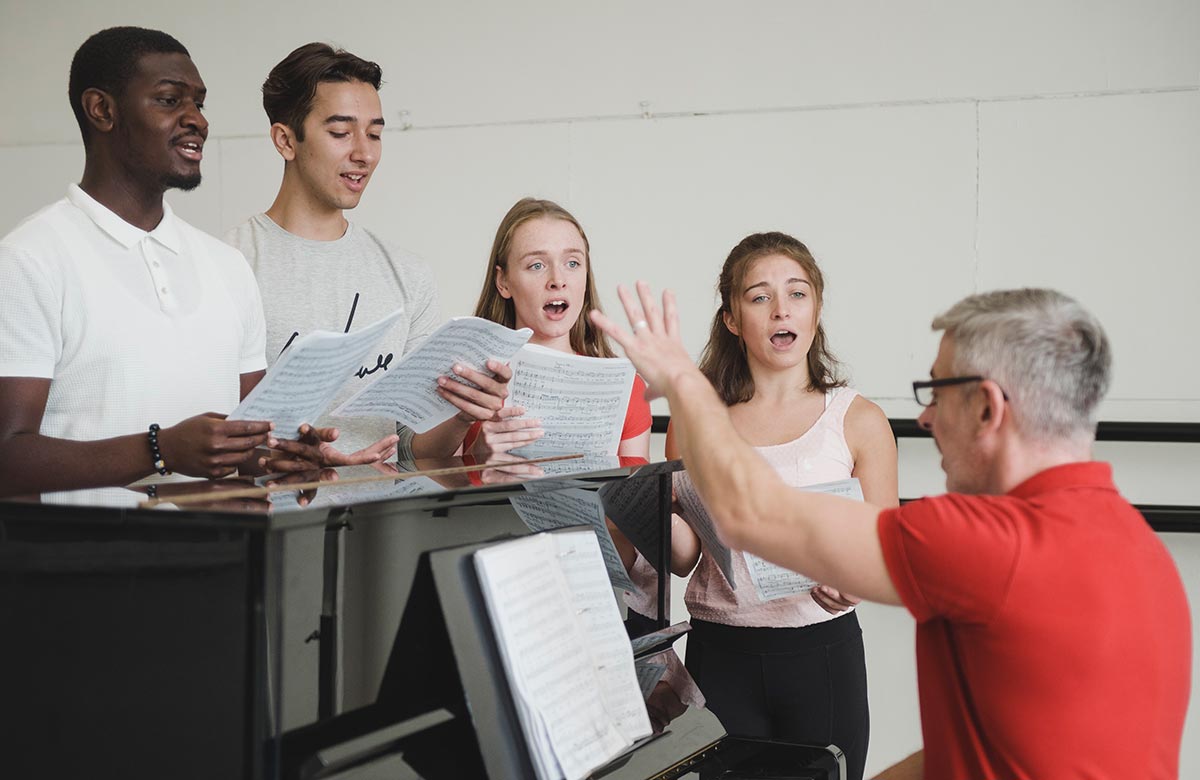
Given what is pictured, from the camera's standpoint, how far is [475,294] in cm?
395

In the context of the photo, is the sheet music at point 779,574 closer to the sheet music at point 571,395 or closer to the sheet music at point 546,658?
the sheet music at point 571,395

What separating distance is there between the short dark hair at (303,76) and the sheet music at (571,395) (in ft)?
2.94

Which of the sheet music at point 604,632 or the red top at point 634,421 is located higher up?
the red top at point 634,421

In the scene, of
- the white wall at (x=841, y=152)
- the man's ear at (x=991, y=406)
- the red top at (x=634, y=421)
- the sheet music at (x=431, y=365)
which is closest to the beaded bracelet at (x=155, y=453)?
the sheet music at (x=431, y=365)

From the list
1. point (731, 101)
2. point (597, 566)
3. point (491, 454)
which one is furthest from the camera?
point (731, 101)

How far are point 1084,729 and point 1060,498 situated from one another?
26 centimetres

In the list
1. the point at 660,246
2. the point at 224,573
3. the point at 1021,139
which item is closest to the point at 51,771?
the point at 224,573

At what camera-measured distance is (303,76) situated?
7.77 ft

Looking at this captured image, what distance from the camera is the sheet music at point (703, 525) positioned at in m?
2.06

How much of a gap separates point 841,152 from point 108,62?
2355mm

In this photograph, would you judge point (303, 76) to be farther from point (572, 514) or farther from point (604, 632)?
point (604, 632)

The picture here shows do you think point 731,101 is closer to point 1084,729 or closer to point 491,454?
point 491,454

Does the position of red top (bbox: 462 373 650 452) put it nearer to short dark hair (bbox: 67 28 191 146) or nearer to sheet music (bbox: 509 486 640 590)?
sheet music (bbox: 509 486 640 590)

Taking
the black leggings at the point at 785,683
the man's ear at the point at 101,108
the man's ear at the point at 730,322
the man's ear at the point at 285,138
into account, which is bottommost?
the black leggings at the point at 785,683
